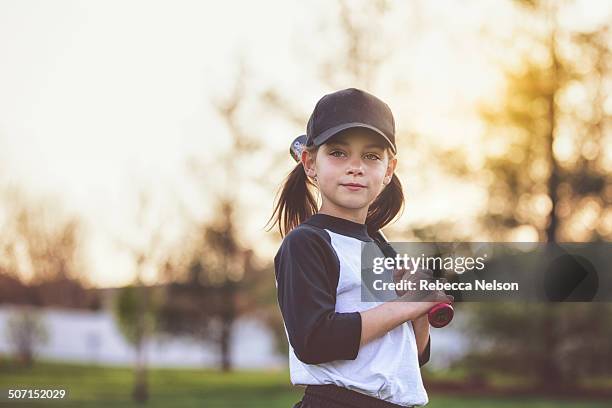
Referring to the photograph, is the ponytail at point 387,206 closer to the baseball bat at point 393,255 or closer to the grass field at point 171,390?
the baseball bat at point 393,255

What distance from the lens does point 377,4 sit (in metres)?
17.7

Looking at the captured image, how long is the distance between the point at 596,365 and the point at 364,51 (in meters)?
7.84

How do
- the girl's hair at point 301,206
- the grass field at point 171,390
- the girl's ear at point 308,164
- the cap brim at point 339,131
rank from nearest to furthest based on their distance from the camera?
the cap brim at point 339,131
the girl's ear at point 308,164
the girl's hair at point 301,206
the grass field at point 171,390

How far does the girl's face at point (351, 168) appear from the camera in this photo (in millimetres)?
2021

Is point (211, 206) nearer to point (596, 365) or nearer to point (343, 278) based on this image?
point (596, 365)

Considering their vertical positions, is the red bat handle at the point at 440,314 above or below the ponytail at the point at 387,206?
below

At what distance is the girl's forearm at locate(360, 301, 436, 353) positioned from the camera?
188 centimetres

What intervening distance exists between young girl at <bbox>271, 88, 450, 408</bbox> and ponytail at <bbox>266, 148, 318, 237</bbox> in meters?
0.22

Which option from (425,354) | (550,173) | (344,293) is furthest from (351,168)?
(550,173)

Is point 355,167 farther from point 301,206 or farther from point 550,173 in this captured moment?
point 550,173

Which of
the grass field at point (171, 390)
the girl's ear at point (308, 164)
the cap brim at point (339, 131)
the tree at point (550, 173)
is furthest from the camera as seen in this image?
the tree at point (550, 173)

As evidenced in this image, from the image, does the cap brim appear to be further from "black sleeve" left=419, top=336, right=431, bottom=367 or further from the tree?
the tree

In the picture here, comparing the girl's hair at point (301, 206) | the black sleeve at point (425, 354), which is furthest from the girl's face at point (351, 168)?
the black sleeve at point (425, 354)

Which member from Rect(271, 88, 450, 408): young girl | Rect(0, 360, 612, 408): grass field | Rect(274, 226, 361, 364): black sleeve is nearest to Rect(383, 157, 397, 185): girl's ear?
Rect(271, 88, 450, 408): young girl
